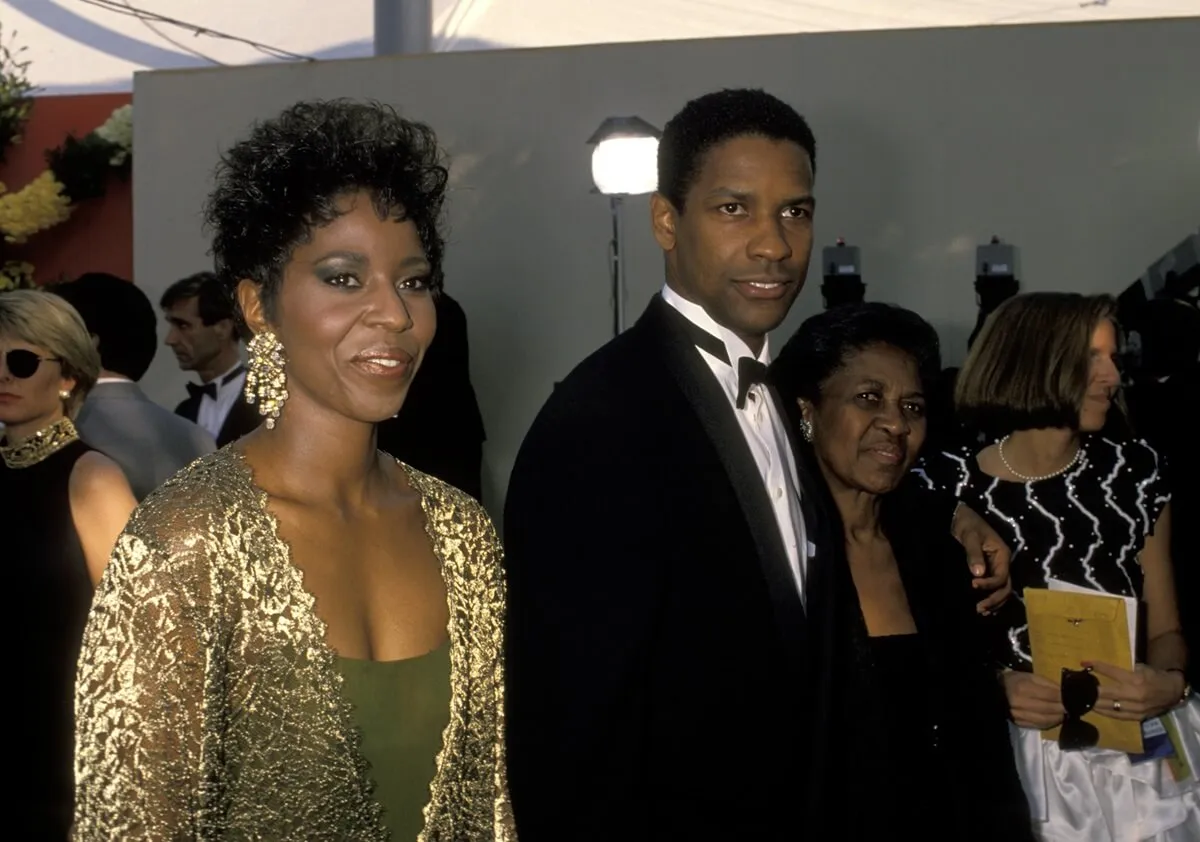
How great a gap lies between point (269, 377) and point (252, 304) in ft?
0.31

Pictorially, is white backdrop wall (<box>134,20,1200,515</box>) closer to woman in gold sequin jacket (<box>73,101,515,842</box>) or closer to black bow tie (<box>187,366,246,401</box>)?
black bow tie (<box>187,366,246,401</box>)

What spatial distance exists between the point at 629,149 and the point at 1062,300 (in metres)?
3.38

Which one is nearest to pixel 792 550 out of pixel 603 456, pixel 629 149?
pixel 603 456

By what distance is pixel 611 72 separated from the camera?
706cm

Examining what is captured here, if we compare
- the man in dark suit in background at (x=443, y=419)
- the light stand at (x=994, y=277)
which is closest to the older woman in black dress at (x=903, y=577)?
the man in dark suit in background at (x=443, y=419)

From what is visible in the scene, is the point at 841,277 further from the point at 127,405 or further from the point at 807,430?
the point at 807,430

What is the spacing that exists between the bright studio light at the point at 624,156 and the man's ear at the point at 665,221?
4060 millimetres

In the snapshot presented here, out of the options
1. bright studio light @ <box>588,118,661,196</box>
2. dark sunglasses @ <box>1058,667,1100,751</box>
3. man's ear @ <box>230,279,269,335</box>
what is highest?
bright studio light @ <box>588,118,661,196</box>

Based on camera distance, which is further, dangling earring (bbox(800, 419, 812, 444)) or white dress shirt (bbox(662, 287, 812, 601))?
dangling earring (bbox(800, 419, 812, 444))

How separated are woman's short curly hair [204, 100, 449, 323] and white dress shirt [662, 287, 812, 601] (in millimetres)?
446

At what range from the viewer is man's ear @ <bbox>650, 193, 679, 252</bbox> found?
7.29ft

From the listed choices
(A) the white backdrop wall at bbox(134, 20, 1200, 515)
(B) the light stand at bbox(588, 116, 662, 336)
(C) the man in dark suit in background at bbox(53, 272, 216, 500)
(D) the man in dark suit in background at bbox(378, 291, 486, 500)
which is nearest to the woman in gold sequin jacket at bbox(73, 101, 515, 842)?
(C) the man in dark suit in background at bbox(53, 272, 216, 500)

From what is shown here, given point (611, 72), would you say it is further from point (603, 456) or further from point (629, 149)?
point (603, 456)

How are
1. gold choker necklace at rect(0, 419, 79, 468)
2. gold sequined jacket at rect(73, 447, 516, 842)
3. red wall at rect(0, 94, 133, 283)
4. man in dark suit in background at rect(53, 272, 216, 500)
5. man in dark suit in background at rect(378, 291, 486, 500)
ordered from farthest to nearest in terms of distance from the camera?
1. red wall at rect(0, 94, 133, 283)
2. man in dark suit in background at rect(378, 291, 486, 500)
3. man in dark suit in background at rect(53, 272, 216, 500)
4. gold choker necklace at rect(0, 419, 79, 468)
5. gold sequined jacket at rect(73, 447, 516, 842)
